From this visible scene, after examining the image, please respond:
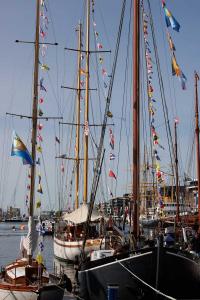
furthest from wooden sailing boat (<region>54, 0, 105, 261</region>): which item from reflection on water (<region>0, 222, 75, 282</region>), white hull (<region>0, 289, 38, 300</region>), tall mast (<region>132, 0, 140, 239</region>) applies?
white hull (<region>0, 289, 38, 300</region>)

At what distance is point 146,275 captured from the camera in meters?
17.4

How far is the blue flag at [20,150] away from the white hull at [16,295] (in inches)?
240

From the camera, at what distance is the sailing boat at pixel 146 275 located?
57.1 ft

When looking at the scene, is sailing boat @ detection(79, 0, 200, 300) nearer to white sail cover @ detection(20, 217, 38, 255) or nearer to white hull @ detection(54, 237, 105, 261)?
white sail cover @ detection(20, 217, 38, 255)

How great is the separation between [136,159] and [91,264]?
481cm

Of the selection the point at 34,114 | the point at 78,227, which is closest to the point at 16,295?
the point at 34,114

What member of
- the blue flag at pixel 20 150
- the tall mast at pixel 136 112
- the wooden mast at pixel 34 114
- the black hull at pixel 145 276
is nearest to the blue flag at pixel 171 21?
the tall mast at pixel 136 112

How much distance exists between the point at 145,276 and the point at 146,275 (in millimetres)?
47

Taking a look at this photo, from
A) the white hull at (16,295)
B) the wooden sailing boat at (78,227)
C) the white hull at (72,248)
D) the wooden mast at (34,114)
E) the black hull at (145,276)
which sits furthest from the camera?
the white hull at (72,248)

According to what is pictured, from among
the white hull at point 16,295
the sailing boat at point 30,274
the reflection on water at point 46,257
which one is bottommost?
the reflection on water at point 46,257

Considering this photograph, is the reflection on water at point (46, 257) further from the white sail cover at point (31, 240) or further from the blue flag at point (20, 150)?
the blue flag at point (20, 150)

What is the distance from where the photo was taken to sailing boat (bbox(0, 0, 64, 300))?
18.6m

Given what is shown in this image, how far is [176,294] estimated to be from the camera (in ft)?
Answer: 58.2

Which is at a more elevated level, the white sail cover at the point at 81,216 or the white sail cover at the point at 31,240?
the white sail cover at the point at 81,216
